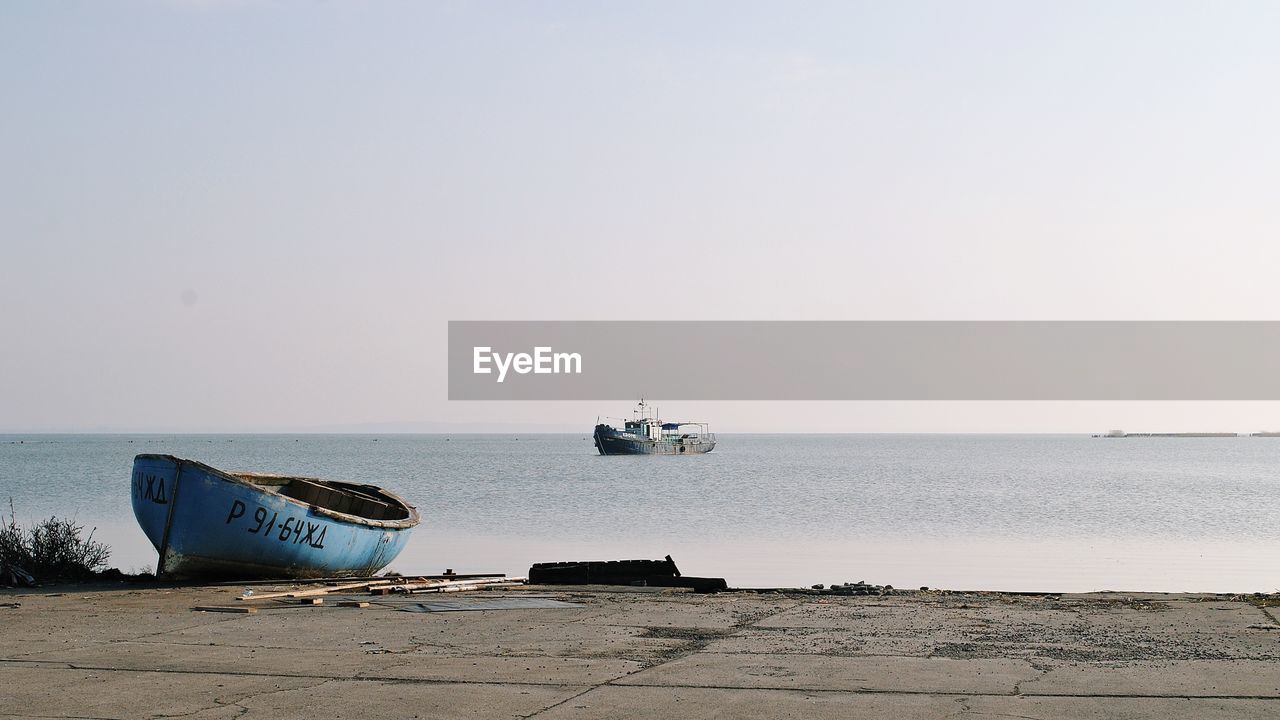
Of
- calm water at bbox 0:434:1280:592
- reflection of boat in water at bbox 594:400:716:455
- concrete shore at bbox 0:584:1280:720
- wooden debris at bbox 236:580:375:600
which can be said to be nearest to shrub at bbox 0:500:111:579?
concrete shore at bbox 0:584:1280:720

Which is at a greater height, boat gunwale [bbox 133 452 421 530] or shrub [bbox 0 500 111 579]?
boat gunwale [bbox 133 452 421 530]

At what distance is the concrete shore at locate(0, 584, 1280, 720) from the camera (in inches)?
331

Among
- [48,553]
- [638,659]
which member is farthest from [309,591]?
[638,659]

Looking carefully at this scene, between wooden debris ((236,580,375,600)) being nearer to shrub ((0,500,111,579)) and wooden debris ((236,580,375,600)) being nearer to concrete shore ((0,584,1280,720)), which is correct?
concrete shore ((0,584,1280,720))

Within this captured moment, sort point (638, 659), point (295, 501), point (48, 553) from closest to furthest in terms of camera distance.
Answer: point (638, 659)
point (295, 501)
point (48, 553)

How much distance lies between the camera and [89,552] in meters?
20.4

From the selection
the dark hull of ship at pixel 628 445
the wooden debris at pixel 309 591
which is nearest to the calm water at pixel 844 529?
the wooden debris at pixel 309 591

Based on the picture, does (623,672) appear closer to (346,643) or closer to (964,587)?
(346,643)

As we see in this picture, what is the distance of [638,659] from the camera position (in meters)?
10.5

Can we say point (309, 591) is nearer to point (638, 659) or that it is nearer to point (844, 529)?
point (638, 659)

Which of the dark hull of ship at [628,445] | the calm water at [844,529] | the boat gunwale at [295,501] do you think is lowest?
the calm water at [844,529]

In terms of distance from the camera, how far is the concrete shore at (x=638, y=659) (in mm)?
8398

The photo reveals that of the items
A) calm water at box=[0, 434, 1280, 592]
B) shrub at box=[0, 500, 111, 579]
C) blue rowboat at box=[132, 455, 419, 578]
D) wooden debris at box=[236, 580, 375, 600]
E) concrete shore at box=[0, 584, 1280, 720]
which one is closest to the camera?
concrete shore at box=[0, 584, 1280, 720]

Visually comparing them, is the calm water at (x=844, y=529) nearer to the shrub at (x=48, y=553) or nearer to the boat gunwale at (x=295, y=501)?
the boat gunwale at (x=295, y=501)
